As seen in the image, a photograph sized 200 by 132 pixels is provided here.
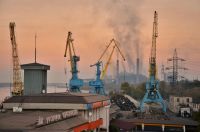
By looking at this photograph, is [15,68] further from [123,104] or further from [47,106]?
[47,106]

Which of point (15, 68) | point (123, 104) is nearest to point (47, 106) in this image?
point (15, 68)

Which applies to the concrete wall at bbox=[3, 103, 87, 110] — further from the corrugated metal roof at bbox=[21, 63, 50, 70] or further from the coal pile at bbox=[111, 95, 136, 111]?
the coal pile at bbox=[111, 95, 136, 111]

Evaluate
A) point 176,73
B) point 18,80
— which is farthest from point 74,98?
point 176,73

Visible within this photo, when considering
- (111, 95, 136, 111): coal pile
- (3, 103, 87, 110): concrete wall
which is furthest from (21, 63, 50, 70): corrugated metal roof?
(111, 95, 136, 111): coal pile

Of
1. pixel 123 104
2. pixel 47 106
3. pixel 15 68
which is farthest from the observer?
pixel 123 104

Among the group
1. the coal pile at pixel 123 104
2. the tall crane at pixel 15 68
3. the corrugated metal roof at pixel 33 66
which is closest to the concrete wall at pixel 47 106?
the corrugated metal roof at pixel 33 66

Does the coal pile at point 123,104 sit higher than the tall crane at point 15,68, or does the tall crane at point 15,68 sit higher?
the tall crane at point 15,68

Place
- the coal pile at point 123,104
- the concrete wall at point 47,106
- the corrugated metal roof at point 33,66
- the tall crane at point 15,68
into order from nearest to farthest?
the concrete wall at point 47,106 → the corrugated metal roof at point 33,66 → the tall crane at point 15,68 → the coal pile at point 123,104

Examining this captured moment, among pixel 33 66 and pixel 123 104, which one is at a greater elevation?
pixel 33 66

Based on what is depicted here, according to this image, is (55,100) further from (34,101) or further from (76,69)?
(76,69)

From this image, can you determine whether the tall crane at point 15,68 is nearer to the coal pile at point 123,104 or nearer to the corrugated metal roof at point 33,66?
the corrugated metal roof at point 33,66

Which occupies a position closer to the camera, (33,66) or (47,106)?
(47,106)

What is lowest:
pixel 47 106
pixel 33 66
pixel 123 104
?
pixel 123 104

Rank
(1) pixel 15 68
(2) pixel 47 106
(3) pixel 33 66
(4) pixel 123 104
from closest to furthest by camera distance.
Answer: (2) pixel 47 106 < (3) pixel 33 66 < (1) pixel 15 68 < (4) pixel 123 104
